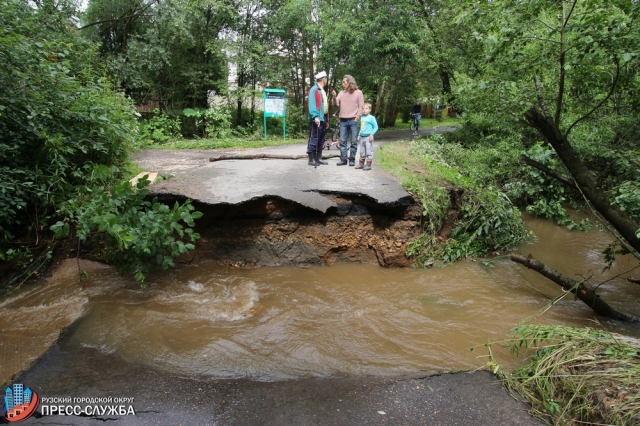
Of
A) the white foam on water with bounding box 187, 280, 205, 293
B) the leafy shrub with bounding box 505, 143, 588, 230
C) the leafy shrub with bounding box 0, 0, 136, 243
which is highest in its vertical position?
the leafy shrub with bounding box 0, 0, 136, 243

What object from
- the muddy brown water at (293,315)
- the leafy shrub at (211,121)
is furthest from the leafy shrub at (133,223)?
the leafy shrub at (211,121)

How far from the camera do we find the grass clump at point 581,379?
2736 millimetres

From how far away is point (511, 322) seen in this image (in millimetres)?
4664

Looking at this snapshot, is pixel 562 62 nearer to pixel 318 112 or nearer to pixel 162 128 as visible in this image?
pixel 318 112

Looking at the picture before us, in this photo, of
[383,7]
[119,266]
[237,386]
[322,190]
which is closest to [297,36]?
[383,7]

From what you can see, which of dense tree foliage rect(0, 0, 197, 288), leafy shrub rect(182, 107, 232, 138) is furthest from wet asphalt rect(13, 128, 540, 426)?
leafy shrub rect(182, 107, 232, 138)

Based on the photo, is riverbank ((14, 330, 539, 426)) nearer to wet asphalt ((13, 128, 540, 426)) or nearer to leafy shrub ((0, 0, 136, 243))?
wet asphalt ((13, 128, 540, 426))

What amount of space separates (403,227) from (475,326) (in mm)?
2264

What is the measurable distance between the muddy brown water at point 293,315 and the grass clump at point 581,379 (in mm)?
472

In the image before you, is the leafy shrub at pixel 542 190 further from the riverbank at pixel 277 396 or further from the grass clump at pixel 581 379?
the riverbank at pixel 277 396

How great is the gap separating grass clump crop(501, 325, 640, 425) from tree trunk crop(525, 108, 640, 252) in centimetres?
171

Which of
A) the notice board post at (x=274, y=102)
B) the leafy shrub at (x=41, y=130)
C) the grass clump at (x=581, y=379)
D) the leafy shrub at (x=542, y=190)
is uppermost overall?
the notice board post at (x=274, y=102)

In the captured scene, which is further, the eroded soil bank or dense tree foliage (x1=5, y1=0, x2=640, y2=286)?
the eroded soil bank

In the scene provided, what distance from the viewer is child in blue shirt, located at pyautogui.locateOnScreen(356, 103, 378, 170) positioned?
7.48m
